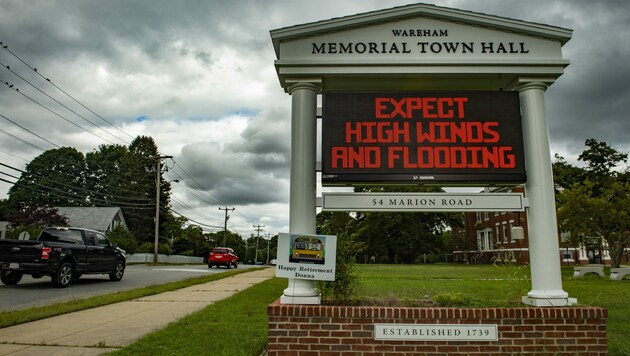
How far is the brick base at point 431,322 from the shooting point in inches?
213

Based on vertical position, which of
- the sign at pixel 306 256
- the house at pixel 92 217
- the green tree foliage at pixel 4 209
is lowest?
the sign at pixel 306 256

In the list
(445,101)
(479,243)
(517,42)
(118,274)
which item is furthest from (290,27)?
(479,243)

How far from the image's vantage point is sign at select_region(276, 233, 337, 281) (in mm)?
5848

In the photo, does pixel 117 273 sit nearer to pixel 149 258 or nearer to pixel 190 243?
pixel 149 258

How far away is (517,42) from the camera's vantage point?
6598mm

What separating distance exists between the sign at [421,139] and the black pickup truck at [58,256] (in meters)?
10.6

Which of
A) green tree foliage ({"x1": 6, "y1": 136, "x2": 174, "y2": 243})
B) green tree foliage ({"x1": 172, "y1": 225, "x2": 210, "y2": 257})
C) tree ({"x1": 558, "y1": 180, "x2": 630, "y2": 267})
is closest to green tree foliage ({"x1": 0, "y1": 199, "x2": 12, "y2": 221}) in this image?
green tree foliage ({"x1": 6, "y1": 136, "x2": 174, "y2": 243})

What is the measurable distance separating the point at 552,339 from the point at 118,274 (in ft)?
50.0

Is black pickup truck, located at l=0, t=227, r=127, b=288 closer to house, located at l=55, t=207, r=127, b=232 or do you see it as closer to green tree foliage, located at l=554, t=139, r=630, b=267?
green tree foliage, located at l=554, t=139, r=630, b=267

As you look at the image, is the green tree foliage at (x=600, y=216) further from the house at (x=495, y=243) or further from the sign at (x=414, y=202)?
the sign at (x=414, y=202)

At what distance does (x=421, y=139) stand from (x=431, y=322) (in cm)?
230

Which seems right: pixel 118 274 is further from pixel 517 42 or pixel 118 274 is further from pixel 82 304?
pixel 517 42

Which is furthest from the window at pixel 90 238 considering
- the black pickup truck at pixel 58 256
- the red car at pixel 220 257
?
the red car at pixel 220 257

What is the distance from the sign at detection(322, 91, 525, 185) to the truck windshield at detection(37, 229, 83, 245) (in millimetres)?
11367
